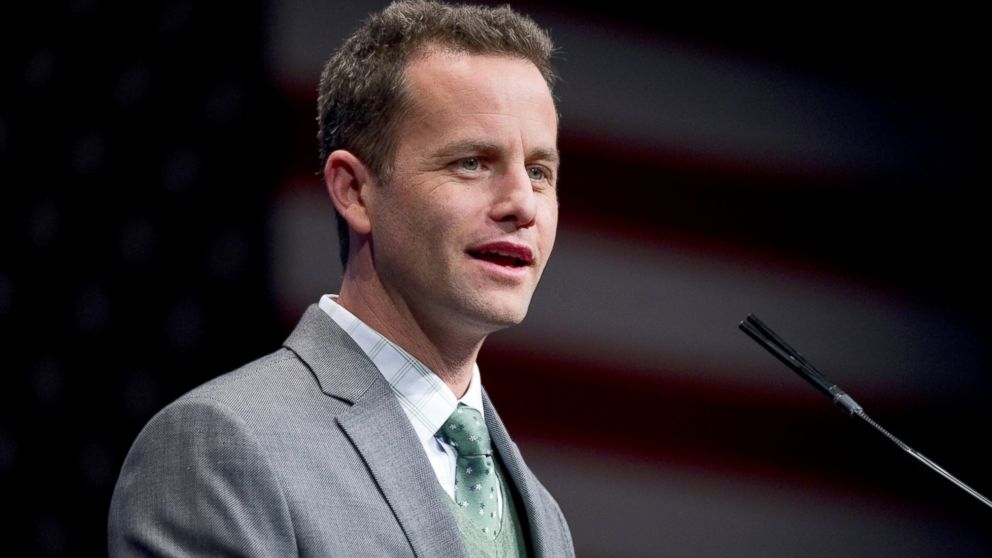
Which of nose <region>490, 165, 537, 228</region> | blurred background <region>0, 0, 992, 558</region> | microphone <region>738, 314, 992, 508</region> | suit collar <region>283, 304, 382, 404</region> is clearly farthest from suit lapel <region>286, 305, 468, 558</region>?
blurred background <region>0, 0, 992, 558</region>

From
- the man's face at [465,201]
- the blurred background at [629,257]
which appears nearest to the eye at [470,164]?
the man's face at [465,201]

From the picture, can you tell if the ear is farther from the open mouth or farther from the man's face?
the open mouth

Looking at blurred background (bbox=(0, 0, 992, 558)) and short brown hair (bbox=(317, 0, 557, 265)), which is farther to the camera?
blurred background (bbox=(0, 0, 992, 558))

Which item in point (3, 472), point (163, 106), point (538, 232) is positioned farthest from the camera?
point (163, 106)

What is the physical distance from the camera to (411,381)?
153 cm

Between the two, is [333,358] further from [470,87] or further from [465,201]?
[470,87]

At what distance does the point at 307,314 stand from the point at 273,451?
0.29 meters

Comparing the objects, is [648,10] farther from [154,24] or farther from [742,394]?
[154,24]

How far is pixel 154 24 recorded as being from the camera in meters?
2.27

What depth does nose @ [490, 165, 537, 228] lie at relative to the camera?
1.49 metres

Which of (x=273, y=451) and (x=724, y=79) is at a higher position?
(x=724, y=79)

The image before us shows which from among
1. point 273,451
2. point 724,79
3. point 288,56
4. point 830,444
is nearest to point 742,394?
point 830,444

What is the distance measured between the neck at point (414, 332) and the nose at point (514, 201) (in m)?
0.15

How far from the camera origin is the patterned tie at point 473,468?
151cm
